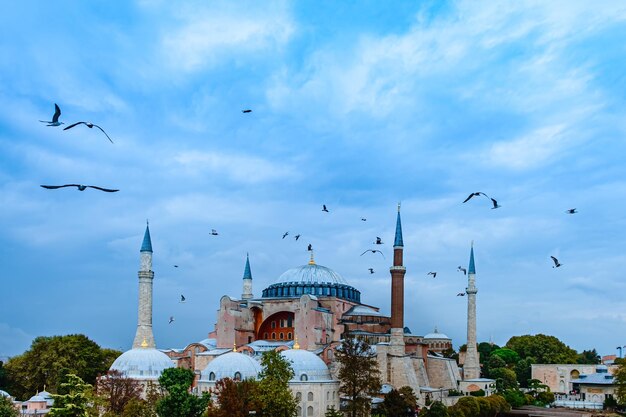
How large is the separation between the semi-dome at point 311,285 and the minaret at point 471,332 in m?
7.34

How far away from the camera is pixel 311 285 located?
4362 cm

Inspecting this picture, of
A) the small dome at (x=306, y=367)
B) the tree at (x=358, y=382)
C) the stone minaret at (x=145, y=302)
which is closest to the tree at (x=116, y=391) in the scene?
the small dome at (x=306, y=367)

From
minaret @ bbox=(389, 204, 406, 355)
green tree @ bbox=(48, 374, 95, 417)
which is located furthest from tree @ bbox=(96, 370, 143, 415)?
minaret @ bbox=(389, 204, 406, 355)

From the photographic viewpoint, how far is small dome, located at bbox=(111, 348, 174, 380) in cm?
3172

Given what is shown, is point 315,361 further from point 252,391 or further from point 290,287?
point 290,287

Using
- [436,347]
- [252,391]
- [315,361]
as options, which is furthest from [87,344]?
[436,347]

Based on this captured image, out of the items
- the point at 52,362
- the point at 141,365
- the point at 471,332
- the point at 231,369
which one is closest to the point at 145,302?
the point at 52,362

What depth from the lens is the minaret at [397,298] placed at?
37.5 meters

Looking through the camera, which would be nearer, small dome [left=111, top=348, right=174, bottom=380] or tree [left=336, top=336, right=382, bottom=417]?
tree [left=336, top=336, right=382, bottom=417]

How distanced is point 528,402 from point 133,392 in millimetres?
25893

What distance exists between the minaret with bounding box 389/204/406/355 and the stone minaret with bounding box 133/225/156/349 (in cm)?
1316

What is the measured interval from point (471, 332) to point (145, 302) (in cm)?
2055

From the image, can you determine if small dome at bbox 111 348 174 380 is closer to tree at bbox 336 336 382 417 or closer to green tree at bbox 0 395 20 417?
green tree at bbox 0 395 20 417

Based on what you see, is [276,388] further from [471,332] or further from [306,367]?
[471,332]
